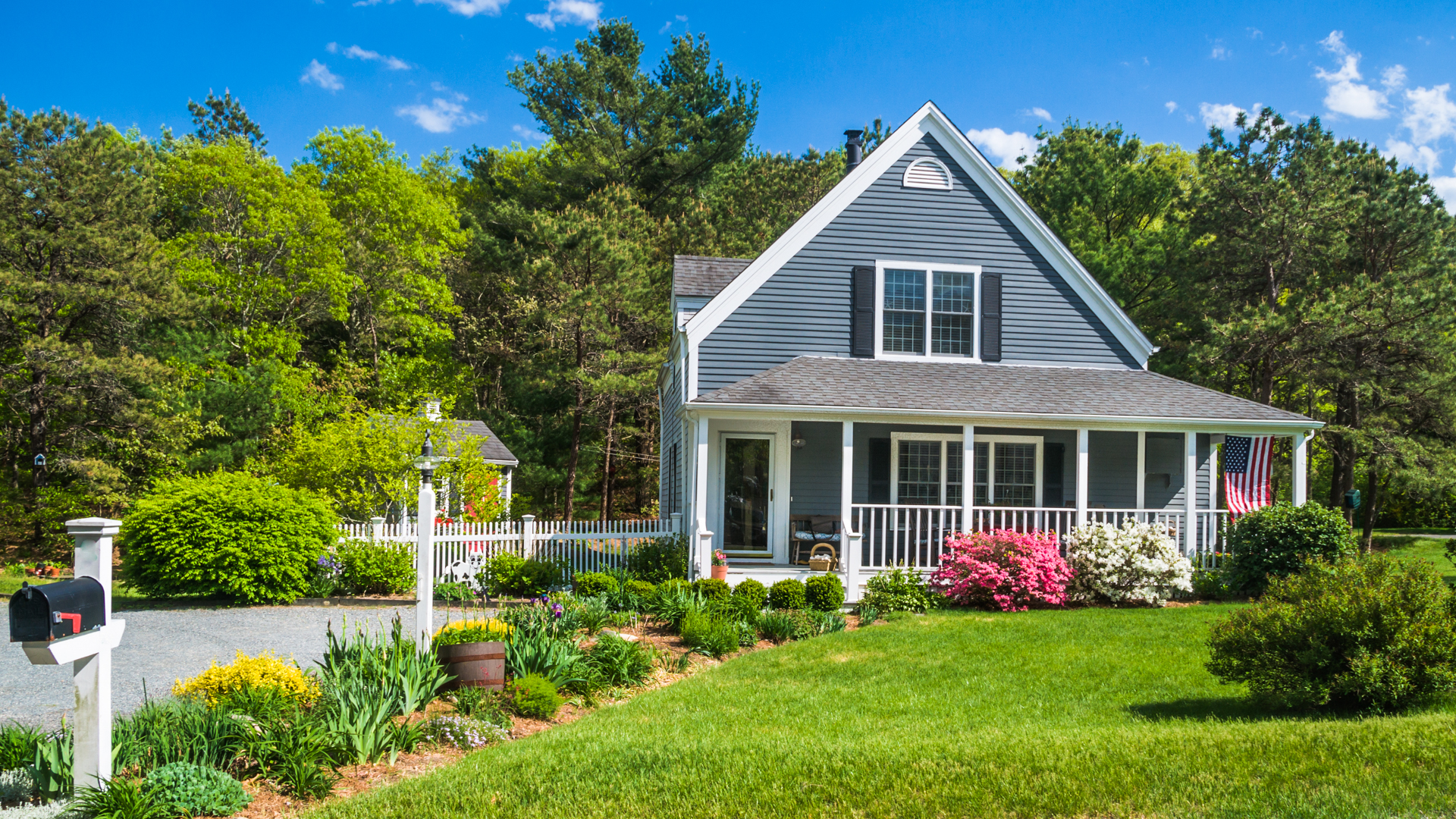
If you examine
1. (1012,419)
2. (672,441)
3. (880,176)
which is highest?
(880,176)

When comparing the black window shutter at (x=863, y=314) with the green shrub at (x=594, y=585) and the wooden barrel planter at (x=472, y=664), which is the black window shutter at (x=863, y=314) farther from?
the wooden barrel planter at (x=472, y=664)

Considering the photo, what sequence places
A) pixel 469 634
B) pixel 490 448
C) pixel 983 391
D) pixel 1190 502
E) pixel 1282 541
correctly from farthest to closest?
pixel 490 448
pixel 983 391
pixel 1190 502
pixel 1282 541
pixel 469 634

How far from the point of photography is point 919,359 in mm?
15234

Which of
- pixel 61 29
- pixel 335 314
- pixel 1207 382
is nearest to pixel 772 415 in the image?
pixel 1207 382

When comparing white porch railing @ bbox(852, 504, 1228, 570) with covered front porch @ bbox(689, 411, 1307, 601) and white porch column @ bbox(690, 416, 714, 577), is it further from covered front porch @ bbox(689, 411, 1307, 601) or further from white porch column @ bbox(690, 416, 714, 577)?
white porch column @ bbox(690, 416, 714, 577)

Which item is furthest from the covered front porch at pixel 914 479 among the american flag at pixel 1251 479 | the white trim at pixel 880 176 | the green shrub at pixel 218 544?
the green shrub at pixel 218 544

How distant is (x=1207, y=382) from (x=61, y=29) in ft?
106

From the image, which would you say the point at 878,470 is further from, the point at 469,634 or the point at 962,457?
the point at 469,634

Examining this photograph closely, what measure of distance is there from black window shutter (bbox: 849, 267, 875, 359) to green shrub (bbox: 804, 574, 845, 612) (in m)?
4.57

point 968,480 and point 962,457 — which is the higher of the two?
point 962,457

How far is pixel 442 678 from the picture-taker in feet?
21.7

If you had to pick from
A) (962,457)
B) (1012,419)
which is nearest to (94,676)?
(1012,419)

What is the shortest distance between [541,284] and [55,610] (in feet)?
71.7

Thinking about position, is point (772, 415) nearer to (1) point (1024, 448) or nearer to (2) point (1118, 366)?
(1) point (1024, 448)
